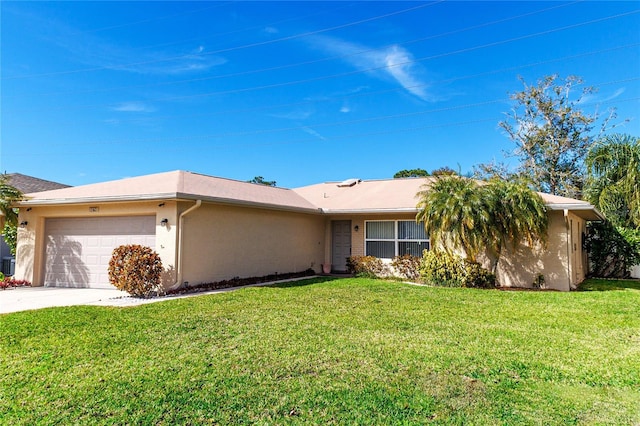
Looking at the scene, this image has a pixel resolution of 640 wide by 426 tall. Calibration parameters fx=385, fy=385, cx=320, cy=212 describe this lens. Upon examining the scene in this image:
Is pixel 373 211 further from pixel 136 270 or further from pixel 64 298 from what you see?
pixel 64 298

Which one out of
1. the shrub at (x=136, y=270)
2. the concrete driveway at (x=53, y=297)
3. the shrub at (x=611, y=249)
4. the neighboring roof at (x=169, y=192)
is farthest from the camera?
the shrub at (x=611, y=249)

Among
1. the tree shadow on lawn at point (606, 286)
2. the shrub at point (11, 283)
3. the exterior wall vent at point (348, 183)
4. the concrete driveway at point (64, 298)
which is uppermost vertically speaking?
the exterior wall vent at point (348, 183)

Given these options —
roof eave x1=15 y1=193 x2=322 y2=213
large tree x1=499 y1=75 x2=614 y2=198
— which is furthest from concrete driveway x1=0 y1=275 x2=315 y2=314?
large tree x1=499 y1=75 x2=614 y2=198

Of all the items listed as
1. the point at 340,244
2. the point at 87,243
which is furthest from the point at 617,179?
the point at 87,243

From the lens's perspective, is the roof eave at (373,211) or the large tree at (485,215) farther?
the roof eave at (373,211)

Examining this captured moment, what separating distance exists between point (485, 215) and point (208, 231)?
321 inches

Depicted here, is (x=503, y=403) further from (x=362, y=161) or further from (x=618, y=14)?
(x=362, y=161)

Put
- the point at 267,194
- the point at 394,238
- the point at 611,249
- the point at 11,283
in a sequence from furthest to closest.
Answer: the point at 611,249
the point at 267,194
the point at 394,238
the point at 11,283

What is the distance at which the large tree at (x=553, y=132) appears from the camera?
2492 centimetres

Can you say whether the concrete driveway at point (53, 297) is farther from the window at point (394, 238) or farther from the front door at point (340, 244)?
the window at point (394, 238)

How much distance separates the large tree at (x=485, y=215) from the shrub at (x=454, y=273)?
383 millimetres

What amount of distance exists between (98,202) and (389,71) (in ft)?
50.0

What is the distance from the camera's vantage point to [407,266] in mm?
13844

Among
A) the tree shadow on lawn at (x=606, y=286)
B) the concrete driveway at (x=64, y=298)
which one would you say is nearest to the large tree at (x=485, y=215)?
the tree shadow on lawn at (x=606, y=286)
